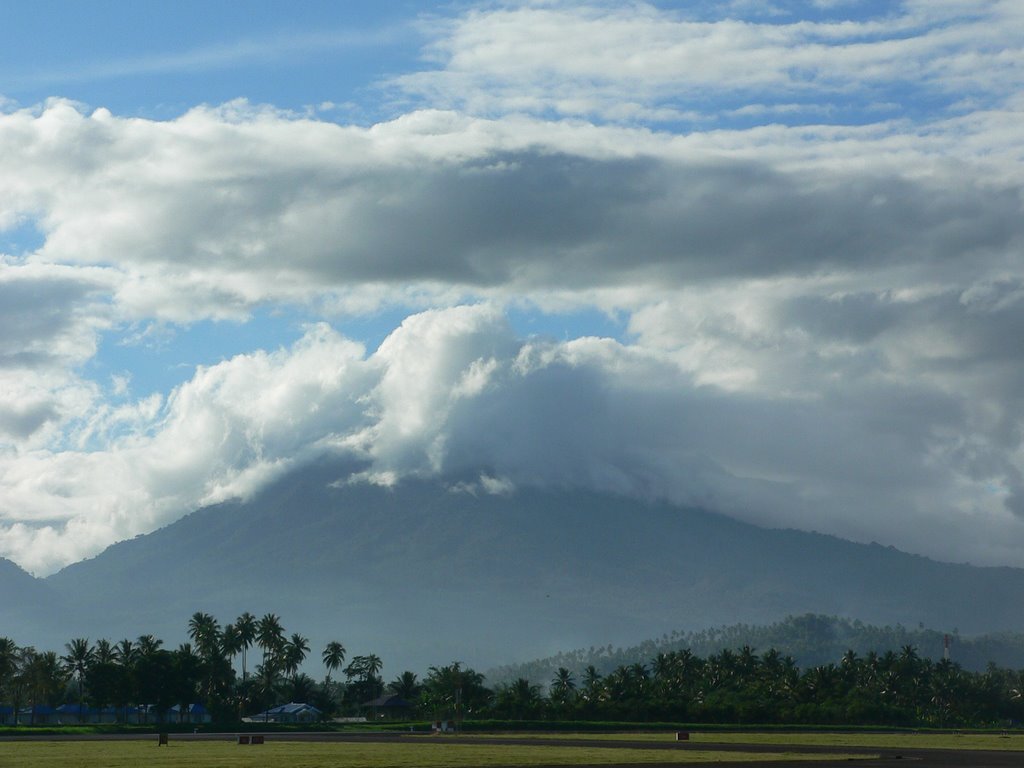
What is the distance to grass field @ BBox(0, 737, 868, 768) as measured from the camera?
276ft

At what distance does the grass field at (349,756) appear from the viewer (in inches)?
3317

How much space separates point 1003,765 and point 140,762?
54452 mm

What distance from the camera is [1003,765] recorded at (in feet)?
288

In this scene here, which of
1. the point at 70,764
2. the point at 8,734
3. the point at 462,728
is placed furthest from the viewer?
the point at 462,728

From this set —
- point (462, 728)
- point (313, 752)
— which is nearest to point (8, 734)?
point (462, 728)

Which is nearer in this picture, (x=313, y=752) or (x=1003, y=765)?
(x=1003, y=765)

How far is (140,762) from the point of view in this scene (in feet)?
283

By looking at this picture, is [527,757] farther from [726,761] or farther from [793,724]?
[793,724]

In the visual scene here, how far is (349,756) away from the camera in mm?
94438

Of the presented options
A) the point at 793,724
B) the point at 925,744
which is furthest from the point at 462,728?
the point at 925,744

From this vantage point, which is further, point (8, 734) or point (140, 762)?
point (8, 734)

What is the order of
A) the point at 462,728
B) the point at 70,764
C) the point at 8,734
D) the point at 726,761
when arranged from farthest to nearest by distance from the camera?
the point at 462,728 → the point at 8,734 → the point at 726,761 → the point at 70,764

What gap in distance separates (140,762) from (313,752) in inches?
734

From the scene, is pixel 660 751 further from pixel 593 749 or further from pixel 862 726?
pixel 862 726
